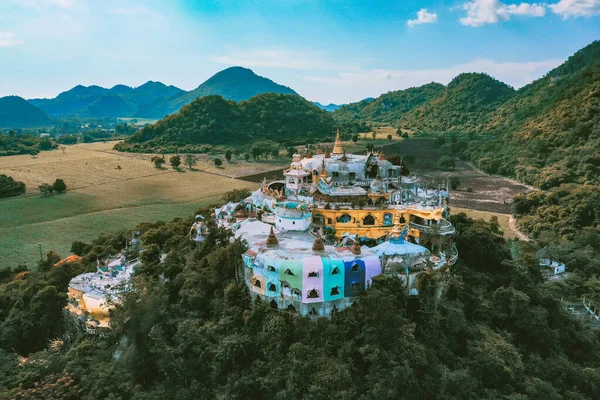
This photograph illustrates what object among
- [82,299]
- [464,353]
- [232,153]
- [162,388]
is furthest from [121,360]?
[232,153]

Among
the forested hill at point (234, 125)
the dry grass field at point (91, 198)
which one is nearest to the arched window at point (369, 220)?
the dry grass field at point (91, 198)

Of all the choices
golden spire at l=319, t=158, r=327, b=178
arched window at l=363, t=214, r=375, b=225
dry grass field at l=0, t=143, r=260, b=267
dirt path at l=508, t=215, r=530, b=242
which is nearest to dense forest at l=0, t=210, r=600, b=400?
arched window at l=363, t=214, r=375, b=225

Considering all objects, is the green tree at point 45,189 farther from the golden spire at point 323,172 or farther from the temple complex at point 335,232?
the golden spire at point 323,172

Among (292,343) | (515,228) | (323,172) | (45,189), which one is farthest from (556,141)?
(45,189)

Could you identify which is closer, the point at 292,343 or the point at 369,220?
the point at 292,343

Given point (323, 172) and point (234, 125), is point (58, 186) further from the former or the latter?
point (234, 125)
